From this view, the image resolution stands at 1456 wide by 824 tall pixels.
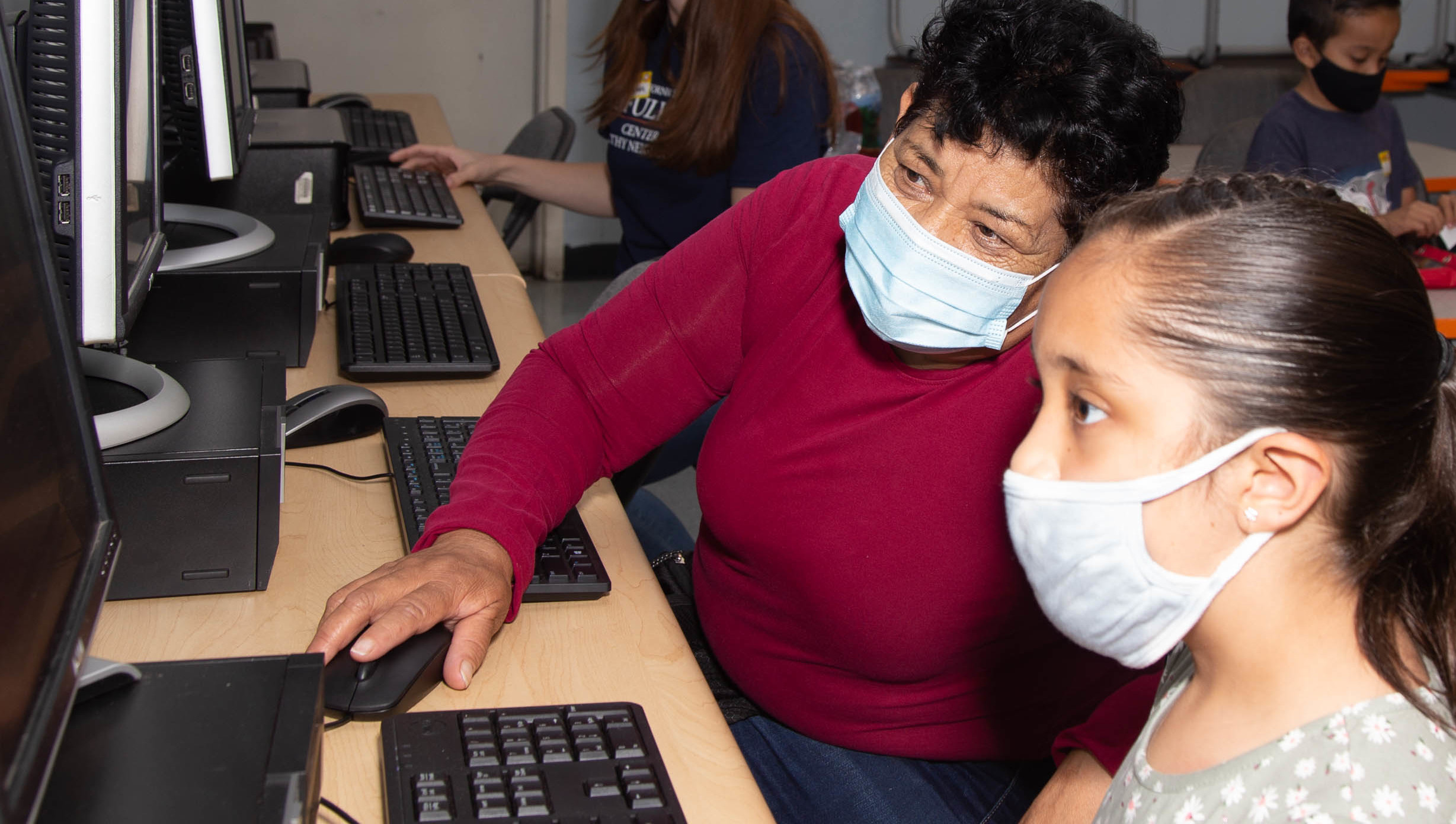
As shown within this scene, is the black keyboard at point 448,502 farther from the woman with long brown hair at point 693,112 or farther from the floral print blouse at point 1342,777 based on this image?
the woman with long brown hair at point 693,112

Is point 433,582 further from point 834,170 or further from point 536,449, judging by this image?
point 834,170

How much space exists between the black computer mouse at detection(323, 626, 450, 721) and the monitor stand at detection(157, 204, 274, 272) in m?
0.65

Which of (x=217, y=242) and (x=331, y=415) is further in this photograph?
(x=217, y=242)

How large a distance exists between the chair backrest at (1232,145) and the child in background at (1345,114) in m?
0.03

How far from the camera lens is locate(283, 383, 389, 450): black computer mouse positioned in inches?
46.9

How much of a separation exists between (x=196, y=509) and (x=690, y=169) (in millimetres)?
1366

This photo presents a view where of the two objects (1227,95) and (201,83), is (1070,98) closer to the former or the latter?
(201,83)

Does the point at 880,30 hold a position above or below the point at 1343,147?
above

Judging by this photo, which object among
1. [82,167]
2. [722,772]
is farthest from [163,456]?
[722,772]

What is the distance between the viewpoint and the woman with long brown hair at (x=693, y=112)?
2.02 m

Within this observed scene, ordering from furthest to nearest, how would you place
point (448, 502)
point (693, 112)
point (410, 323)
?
point (693, 112) < point (410, 323) < point (448, 502)

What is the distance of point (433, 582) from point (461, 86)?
3425mm

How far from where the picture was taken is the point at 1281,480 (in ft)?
2.06

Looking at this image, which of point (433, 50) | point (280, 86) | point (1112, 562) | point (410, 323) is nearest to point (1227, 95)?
point (433, 50)
